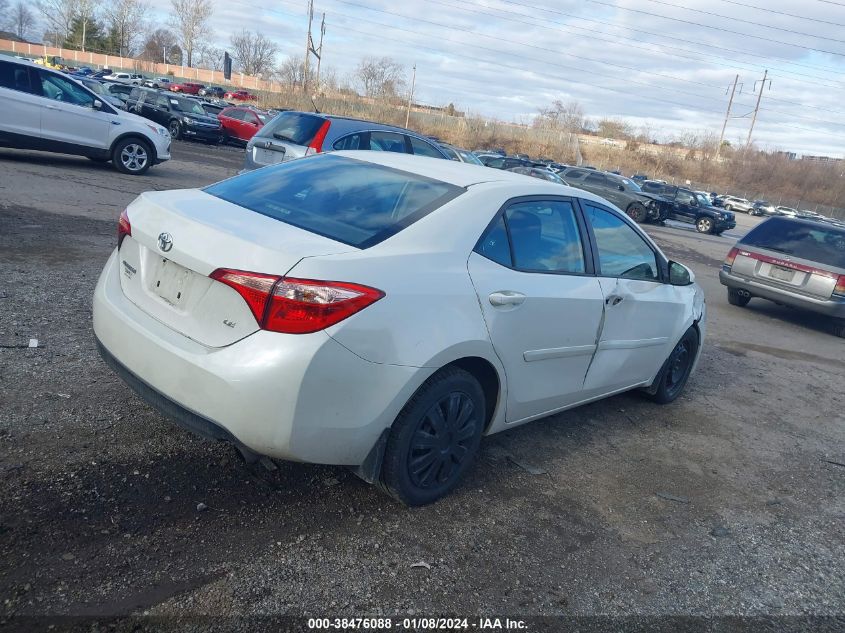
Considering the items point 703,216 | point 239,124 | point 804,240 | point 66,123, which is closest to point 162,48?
point 239,124

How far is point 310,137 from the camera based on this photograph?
1043 centimetres

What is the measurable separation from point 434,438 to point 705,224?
96.1ft

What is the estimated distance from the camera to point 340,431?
2916 mm

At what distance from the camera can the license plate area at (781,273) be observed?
10109 mm

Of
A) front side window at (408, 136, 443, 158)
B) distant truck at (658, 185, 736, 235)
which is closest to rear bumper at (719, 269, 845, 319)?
front side window at (408, 136, 443, 158)

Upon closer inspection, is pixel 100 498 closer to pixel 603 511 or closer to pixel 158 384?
pixel 158 384

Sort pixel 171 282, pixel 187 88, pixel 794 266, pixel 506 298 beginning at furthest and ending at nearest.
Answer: pixel 187 88 → pixel 794 266 → pixel 506 298 → pixel 171 282

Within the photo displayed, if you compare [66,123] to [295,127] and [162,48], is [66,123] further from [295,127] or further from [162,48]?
[162,48]

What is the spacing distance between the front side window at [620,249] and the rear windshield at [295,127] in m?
6.75

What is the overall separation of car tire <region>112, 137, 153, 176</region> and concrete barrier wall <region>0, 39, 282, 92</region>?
242 feet

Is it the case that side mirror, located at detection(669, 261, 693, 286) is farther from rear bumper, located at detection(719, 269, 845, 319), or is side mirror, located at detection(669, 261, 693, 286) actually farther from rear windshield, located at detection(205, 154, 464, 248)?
rear bumper, located at detection(719, 269, 845, 319)

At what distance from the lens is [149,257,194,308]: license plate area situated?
301 centimetres

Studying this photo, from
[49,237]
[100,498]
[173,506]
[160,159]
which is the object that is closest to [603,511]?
[173,506]

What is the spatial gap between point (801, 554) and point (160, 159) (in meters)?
13.2
